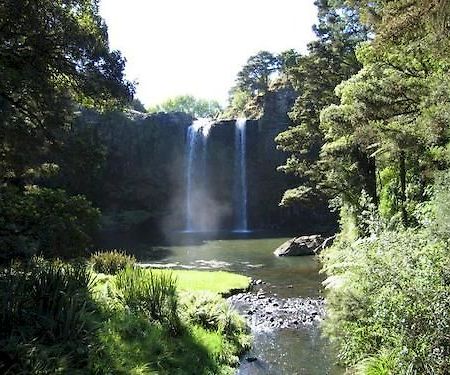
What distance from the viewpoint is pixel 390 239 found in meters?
8.54

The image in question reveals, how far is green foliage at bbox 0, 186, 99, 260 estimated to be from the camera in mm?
10648

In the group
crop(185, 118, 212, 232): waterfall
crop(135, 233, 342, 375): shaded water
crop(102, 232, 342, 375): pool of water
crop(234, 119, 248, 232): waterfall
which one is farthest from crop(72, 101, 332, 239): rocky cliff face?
crop(135, 233, 342, 375): shaded water

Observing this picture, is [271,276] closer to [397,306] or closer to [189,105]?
[397,306]

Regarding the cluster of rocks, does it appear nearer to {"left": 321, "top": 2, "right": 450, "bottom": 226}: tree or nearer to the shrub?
the shrub

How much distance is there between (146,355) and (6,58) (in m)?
6.26

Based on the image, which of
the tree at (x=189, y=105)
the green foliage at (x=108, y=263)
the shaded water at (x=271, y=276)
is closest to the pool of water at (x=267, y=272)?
the shaded water at (x=271, y=276)

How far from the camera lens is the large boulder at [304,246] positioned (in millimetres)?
26297

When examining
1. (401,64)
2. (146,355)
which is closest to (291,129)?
(401,64)

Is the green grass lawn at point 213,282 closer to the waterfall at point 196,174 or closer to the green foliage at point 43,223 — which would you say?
the green foliage at point 43,223

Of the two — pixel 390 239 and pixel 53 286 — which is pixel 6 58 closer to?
pixel 53 286

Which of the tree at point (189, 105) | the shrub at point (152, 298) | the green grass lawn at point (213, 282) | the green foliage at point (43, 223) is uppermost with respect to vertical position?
the tree at point (189, 105)

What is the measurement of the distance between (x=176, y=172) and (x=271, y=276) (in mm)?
30998

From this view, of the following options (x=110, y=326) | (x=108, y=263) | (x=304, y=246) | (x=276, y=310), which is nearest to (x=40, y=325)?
(x=110, y=326)

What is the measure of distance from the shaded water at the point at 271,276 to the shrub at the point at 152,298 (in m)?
1.80
